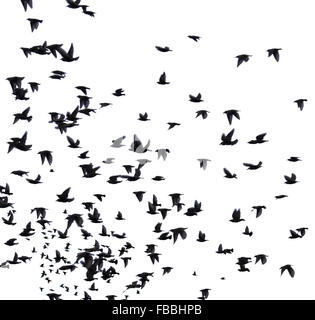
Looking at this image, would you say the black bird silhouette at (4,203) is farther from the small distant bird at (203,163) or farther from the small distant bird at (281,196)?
the small distant bird at (281,196)

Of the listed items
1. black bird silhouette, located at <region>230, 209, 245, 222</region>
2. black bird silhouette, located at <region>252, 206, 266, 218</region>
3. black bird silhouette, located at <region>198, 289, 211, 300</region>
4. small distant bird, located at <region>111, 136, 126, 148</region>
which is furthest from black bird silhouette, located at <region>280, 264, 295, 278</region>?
small distant bird, located at <region>111, 136, 126, 148</region>

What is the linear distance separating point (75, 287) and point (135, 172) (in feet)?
19.9

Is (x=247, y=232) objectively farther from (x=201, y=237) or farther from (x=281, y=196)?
(x=281, y=196)

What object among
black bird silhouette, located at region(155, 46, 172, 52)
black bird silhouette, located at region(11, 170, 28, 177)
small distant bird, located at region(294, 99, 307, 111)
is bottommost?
black bird silhouette, located at region(11, 170, 28, 177)

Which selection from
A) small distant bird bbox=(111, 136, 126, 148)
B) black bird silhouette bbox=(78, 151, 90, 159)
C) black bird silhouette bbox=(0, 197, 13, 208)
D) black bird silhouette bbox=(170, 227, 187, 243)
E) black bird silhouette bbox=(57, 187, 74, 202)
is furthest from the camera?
black bird silhouette bbox=(0, 197, 13, 208)

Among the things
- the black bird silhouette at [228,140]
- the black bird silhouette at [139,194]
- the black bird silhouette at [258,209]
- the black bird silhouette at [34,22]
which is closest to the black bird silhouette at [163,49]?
the black bird silhouette at [228,140]

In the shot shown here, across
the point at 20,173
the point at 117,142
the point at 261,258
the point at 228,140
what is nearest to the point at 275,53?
the point at 228,140

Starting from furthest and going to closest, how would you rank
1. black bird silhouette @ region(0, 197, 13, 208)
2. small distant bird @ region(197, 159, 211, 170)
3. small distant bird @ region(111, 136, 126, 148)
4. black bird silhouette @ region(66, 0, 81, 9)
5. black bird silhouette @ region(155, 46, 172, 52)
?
1. black bird silhouette @ region(0, 197, 13, 208)
2. small distant bird @ region(197, 159, 211, 170)
3. small distant bird @ region(111, 136, 126, 148)
4. black bird silhouette @ region(155, 46, 172, 52)
5. black bird silhouette @ region(66, 0, 81, 9)

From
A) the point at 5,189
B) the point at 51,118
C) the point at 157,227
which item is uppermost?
the point at 51,118

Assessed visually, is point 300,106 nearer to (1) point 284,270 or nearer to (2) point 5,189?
(1) point 284,270

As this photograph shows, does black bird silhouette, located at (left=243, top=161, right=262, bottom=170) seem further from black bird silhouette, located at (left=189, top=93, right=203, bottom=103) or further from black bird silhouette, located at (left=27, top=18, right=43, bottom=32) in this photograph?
black bird silhouette, located at (left=27, top=18, right=43, bottom=32)

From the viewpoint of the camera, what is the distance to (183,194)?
25266 mm

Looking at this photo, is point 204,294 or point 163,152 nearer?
point 204,294

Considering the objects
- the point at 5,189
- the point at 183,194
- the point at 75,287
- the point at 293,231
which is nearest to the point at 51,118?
the point at 5,189
